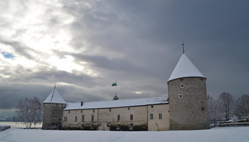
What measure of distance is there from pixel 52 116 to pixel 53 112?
0.92 metres

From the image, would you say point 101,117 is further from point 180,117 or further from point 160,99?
point 180,117

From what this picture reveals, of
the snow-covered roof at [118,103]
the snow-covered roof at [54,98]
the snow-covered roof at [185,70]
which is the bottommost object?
the snow-covered roof at [118,103]

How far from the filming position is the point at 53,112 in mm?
43125

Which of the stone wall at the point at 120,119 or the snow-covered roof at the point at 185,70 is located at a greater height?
the snow-covered roof at the point at 185,70

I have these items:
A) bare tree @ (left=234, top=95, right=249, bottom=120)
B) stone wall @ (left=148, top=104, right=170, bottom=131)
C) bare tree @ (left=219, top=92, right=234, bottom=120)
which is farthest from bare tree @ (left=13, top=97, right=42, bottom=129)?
bare tree @ (left=219, top=92, right=234, bottom=120)

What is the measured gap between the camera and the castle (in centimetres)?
2775

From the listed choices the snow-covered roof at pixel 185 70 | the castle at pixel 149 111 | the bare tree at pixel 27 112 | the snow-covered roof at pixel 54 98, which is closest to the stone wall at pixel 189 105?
the castle at pixel 149 111

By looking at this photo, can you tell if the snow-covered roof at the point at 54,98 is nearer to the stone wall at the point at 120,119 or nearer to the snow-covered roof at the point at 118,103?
the snow-covered roof at the point at 118,103

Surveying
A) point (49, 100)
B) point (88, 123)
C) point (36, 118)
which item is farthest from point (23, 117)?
point (88, 123)

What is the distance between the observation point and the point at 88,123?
39594mm

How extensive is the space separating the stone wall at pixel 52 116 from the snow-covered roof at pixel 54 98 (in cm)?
94

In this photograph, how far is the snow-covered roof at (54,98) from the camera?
1722 inches

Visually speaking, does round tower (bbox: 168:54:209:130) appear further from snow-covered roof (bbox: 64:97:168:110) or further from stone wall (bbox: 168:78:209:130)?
snow-covered roof (bbox: 64:97:168:110)

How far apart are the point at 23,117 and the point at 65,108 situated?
11.5m
